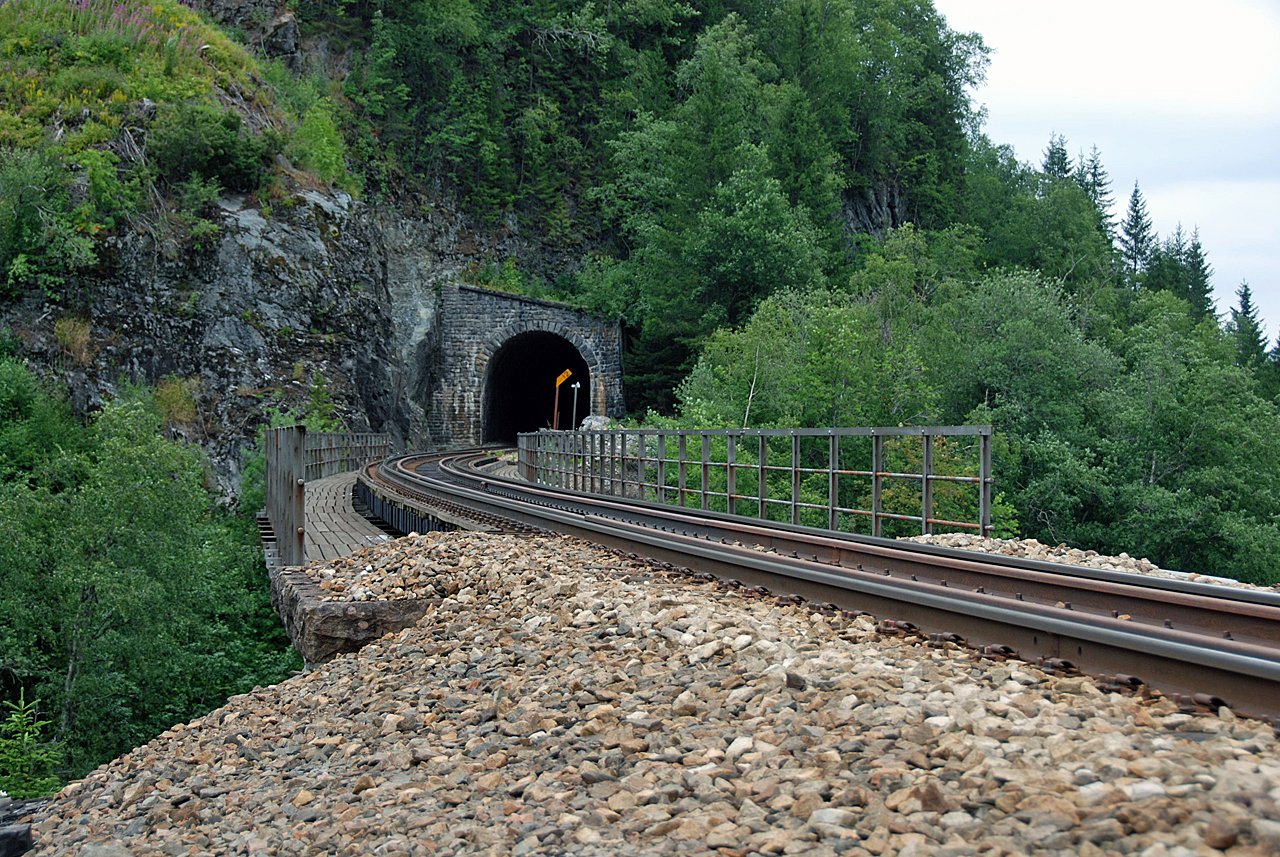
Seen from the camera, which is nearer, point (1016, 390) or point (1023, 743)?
point (1023, 743)

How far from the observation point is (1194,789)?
2.47 meters

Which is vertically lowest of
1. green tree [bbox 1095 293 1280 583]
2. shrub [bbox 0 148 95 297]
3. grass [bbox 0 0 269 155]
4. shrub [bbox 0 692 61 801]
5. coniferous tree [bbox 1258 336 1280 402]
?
shrub [bbox 0 692 61 801]

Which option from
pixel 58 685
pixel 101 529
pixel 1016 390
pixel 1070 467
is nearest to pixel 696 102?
pixel 1016 390

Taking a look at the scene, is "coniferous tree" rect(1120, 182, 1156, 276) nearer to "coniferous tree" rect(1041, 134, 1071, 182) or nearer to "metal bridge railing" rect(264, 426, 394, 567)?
"coniferous tree" rect(1041, 134, 1071, 182)

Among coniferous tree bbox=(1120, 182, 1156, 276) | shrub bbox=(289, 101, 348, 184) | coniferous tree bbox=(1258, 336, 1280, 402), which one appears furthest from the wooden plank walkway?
coniferous tree bbox=(1120, 182, 1156, 276)

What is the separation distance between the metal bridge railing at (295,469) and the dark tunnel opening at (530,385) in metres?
15.0

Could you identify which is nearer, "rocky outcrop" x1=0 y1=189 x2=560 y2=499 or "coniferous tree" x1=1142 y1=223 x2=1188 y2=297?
"rocky outcrop" x1=0 y1=189 x2=560 y2=499

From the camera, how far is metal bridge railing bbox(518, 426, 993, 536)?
35.1 ft

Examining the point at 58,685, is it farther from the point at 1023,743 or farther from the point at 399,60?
the point at 399,60

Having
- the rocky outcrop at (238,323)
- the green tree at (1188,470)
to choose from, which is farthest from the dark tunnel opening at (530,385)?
the green tree at (1188,470)

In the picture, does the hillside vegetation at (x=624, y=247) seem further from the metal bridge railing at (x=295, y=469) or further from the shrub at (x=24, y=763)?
the metal bridge railing at (x=295, y=469)

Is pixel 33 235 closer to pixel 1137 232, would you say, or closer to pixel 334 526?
pixel 334 526

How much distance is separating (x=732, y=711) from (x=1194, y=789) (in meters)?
1.81

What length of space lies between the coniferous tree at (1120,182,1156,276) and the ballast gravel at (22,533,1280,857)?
85.0 meters
